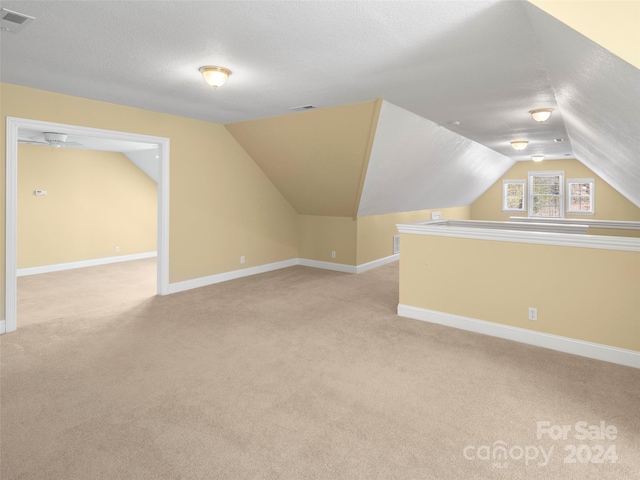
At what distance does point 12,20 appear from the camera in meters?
2.48

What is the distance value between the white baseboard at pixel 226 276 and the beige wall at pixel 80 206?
9.99 ft

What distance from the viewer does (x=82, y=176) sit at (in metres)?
7.27

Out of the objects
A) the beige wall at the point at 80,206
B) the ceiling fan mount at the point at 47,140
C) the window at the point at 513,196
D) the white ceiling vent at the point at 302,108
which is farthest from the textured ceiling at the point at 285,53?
the window at the point at 513,196

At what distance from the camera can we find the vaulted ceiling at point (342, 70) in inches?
92.1

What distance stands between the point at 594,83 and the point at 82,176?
7.96 metres

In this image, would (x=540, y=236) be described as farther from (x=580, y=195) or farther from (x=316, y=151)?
(x=580, y=195)

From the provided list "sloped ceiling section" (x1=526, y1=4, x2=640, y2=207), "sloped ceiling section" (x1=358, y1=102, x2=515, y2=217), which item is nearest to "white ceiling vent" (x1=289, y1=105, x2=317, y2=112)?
"sloped ceiling section" (x1=358, y1=102, x2=515, y2=217)

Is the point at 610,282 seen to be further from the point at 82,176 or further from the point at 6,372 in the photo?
the point at 82,176

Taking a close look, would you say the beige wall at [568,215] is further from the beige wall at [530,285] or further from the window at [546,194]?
the beige wall at [530,285]

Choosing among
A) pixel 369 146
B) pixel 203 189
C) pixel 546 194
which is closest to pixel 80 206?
pixel 203 189

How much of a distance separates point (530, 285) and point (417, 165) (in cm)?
337

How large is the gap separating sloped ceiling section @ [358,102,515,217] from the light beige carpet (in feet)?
8.05

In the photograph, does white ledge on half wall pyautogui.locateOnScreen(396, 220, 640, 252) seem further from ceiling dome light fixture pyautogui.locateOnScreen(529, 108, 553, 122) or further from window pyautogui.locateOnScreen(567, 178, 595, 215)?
window pyautogui.locateOnScreen(567, 178, 595, 215)

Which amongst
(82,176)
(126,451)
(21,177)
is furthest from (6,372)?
(82,176)
